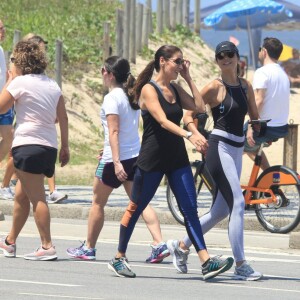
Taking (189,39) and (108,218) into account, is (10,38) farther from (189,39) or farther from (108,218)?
(108,218)

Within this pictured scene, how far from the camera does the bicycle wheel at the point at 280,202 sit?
13305 mm

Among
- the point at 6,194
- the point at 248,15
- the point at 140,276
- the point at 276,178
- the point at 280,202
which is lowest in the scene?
the point at 6,194

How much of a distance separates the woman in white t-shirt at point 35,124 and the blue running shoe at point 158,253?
779 mm

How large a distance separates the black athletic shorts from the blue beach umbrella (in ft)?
97.5

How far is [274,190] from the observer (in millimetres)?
13523

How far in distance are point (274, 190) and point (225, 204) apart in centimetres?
312

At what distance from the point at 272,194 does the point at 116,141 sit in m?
3.09

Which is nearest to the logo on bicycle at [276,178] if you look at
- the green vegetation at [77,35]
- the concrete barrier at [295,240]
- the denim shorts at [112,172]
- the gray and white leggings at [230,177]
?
the concrete barrier at [295,240]

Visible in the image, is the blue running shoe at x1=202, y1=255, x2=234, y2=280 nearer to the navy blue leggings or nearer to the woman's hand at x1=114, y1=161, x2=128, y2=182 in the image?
the navy blue leggings

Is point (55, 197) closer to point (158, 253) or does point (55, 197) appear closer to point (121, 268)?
point (158, 253)

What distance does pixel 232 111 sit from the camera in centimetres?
1034

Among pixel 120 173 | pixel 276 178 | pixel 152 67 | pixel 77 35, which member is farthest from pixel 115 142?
pixel 77 35

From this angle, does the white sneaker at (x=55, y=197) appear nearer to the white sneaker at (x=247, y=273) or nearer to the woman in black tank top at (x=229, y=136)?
the woman in black tank top at (x=229, y=136)

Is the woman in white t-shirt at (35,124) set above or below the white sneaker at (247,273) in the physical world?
above
